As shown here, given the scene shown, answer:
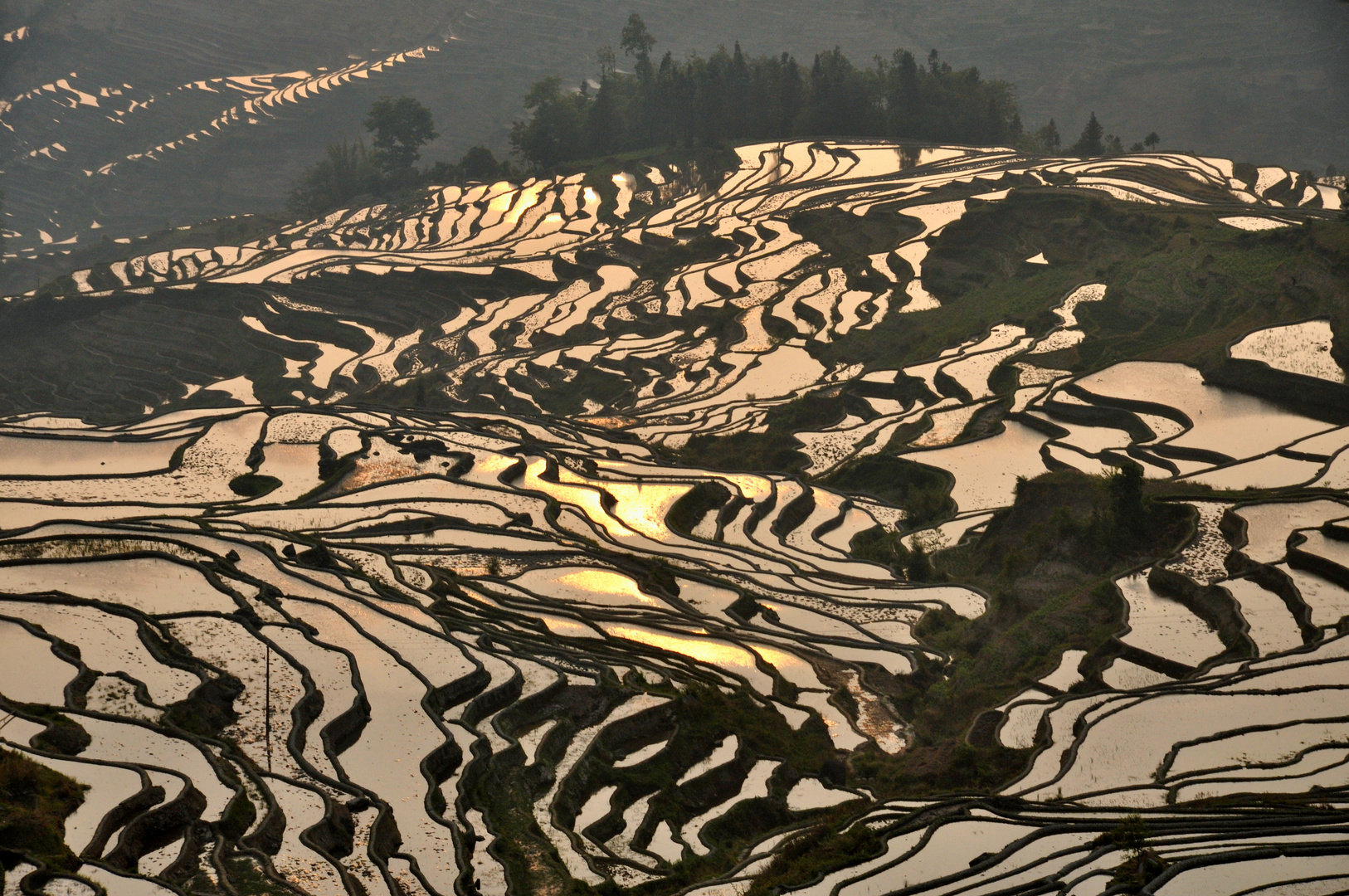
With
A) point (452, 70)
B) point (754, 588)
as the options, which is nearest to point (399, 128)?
point (452, 70)

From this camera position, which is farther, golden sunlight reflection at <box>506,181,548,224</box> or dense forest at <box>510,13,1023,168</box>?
dense forest at <box>510,13,1023,168</box>

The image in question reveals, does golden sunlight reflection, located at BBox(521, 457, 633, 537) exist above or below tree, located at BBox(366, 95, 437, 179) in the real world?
below

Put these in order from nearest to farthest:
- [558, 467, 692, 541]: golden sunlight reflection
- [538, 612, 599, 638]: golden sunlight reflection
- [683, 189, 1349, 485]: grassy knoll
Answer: [538, 612, 599, 638]: golden sunlight reflection, [558, 467, 692, 541]: golden sunlight reflection, [683, 189, 1349, 485]: grassy knoll

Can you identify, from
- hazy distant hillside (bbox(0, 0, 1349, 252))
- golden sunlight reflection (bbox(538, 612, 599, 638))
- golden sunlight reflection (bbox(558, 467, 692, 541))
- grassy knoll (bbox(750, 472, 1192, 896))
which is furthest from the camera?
hazy distant hillside (bbox(0, 0, 1349, 252))

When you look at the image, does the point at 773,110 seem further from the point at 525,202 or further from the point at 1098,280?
the point at 1098,280

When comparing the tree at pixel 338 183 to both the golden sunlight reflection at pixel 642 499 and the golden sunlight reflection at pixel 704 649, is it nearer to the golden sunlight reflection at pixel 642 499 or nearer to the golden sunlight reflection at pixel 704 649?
the golden sunlight reflection at pixel 642 499

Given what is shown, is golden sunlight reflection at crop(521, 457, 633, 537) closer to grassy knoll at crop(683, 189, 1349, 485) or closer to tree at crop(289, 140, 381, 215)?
grassy knoll at crop(683, 189, 1349, 485)

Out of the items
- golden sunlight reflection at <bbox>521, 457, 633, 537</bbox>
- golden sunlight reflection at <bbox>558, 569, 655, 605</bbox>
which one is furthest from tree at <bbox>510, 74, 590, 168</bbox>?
golden sunlight reflection at <bbox>558, 569, 655, 605</bbox>
